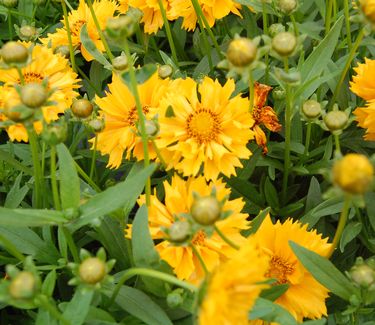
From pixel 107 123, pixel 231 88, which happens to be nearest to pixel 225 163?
pixel 231 88

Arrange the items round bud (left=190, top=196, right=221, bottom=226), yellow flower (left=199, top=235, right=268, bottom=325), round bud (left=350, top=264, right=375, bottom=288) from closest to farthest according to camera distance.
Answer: yellow flower (left=199, top=235, right=268, bottom=325) < round bud (left=190, top=196, right=221, bottom=226) < round bud (left=350, top=264, right=375, bottom=288)

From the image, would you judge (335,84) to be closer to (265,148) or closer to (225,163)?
(265,148)

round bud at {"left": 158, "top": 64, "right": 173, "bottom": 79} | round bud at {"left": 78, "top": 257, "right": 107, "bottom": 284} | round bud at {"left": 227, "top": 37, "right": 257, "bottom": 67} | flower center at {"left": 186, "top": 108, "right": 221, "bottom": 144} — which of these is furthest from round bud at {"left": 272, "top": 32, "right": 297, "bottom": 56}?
round bud at {"left": 78, "top": 257, "right": 107, "bottom": 284}

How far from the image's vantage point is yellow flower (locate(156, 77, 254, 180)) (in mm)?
1064

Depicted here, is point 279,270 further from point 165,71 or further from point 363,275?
point 165,71

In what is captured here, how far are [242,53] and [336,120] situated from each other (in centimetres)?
24

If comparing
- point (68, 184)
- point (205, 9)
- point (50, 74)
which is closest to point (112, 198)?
point (68, 184)

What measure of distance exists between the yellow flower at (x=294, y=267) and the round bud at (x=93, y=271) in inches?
11.9

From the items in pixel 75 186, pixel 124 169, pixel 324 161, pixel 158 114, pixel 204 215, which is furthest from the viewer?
pixel 124 169

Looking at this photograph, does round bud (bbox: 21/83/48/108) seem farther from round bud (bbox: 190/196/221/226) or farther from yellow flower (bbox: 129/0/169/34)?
yellow flower (bbox: 129/0/169/34)

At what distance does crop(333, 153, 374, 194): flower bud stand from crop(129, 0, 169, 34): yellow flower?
0.82m

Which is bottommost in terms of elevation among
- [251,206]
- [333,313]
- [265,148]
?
[333,313]

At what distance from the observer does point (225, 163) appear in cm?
108

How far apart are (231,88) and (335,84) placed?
31cm
